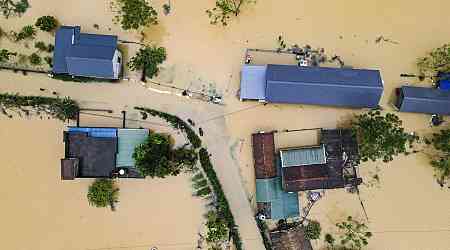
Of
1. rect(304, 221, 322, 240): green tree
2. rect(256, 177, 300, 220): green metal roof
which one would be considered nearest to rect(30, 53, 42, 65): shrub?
rect(256, 177, 300, 220): green metal roof

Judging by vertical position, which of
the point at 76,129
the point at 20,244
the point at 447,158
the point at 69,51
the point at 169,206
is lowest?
the point at 20,244

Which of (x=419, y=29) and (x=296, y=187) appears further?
(x=419, y=29)

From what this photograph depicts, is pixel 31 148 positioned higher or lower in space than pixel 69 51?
lower

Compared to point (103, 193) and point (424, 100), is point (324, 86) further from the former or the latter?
point (103, 193)

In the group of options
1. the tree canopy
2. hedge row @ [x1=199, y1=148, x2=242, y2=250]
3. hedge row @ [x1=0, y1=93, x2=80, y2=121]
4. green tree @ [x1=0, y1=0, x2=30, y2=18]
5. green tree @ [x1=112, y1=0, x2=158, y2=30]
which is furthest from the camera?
green tree @ [x1=0, y1=0, x2=30, y2=18]

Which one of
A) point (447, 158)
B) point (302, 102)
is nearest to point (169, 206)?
point (302, 102)

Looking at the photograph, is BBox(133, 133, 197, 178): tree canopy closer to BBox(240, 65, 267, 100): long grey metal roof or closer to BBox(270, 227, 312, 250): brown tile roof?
BBox(240, 65, 267, 100): long grey metal roof

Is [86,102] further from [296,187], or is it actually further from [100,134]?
[296,187]
